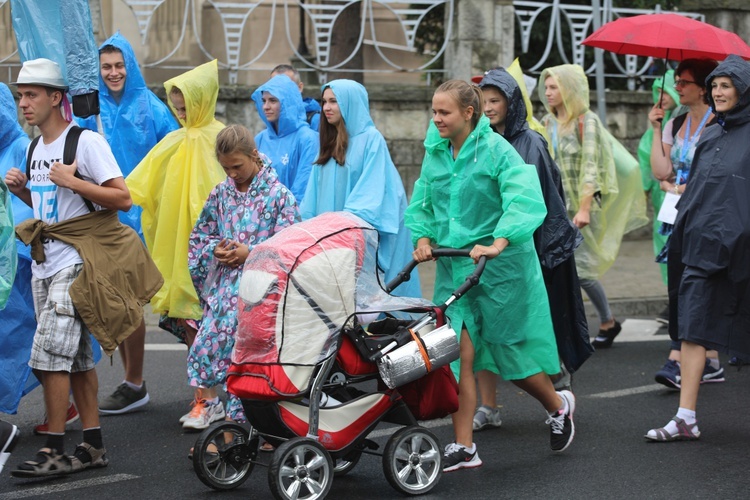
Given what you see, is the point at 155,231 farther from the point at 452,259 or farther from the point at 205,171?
the point at 452,259

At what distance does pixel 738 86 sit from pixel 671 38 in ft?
5.13

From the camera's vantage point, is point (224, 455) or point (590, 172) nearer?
point (224, 455)

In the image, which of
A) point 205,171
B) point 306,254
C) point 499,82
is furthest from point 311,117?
point 306,254

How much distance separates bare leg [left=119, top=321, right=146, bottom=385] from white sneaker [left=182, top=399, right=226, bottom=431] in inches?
24.1

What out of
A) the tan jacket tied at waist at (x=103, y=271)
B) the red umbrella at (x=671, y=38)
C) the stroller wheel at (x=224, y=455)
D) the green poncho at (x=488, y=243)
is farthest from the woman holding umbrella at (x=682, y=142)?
the tan jacket tied at waist at (x=103, y=271)

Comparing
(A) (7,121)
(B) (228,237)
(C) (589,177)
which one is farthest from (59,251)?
(C) (589,177)

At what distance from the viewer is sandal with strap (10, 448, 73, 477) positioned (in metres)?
5.40

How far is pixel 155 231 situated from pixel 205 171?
0.51m

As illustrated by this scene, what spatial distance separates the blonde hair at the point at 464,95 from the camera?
5496 mm

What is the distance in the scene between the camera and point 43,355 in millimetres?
5395

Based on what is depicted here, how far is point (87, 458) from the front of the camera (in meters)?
5.61

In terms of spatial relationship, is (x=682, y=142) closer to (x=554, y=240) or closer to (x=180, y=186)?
(x=554, y=240)

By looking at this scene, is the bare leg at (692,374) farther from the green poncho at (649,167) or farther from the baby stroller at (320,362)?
the green poncho at (649,167)

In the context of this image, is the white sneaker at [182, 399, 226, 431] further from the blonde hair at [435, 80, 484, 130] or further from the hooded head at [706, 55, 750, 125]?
the hooded head at [706, 55, 750, 125]
